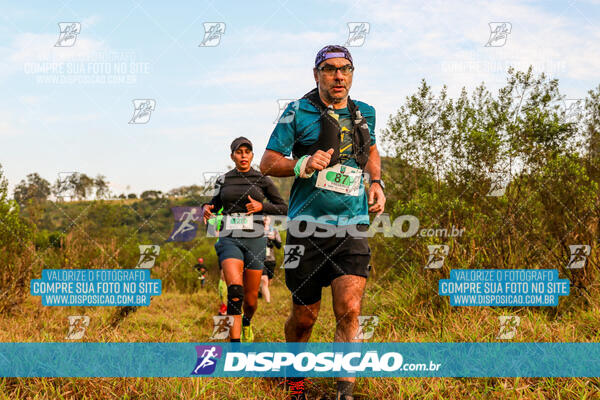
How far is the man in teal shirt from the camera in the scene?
3492 millimetres

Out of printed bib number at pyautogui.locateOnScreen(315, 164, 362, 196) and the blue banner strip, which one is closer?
printed bib number at pyautogui.locateOnScreen(315, 164, 362, 196)

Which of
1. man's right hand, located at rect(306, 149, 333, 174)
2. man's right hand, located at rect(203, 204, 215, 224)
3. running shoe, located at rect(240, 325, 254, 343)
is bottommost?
running shoe, located at rect(240, 325, 254, 343)

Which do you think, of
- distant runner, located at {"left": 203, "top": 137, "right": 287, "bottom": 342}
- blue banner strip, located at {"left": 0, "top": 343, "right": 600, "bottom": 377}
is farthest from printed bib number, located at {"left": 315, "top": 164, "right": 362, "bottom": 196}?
distant runner, located at {"left": 203, "top": 137, "right": 287, "bottom": 342}

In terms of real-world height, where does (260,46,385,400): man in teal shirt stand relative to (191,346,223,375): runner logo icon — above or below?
above

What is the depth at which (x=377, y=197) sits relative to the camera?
374 centimetres

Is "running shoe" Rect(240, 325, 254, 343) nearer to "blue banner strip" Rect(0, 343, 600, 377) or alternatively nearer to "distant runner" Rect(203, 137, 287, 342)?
"distant runner" Rect(203, 137, 287, 342)

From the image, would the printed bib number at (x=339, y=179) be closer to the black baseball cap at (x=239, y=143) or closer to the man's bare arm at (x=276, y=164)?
the man's bare arm at (x=276, y=164)

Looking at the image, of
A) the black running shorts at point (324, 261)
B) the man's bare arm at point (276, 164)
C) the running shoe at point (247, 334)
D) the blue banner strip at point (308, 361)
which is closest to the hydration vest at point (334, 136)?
the man's bare arm at point (276, 164)

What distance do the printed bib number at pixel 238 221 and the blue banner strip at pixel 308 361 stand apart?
1.55 meters

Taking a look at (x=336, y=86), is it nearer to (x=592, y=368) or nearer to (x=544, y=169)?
(x=592, y=368)

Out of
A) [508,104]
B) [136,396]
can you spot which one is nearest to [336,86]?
[136,396]

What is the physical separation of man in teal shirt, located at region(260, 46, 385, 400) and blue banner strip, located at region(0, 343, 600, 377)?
0.85 feet

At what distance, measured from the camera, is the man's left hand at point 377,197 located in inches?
140

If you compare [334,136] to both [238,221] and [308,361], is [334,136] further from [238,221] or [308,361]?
[238,221]
